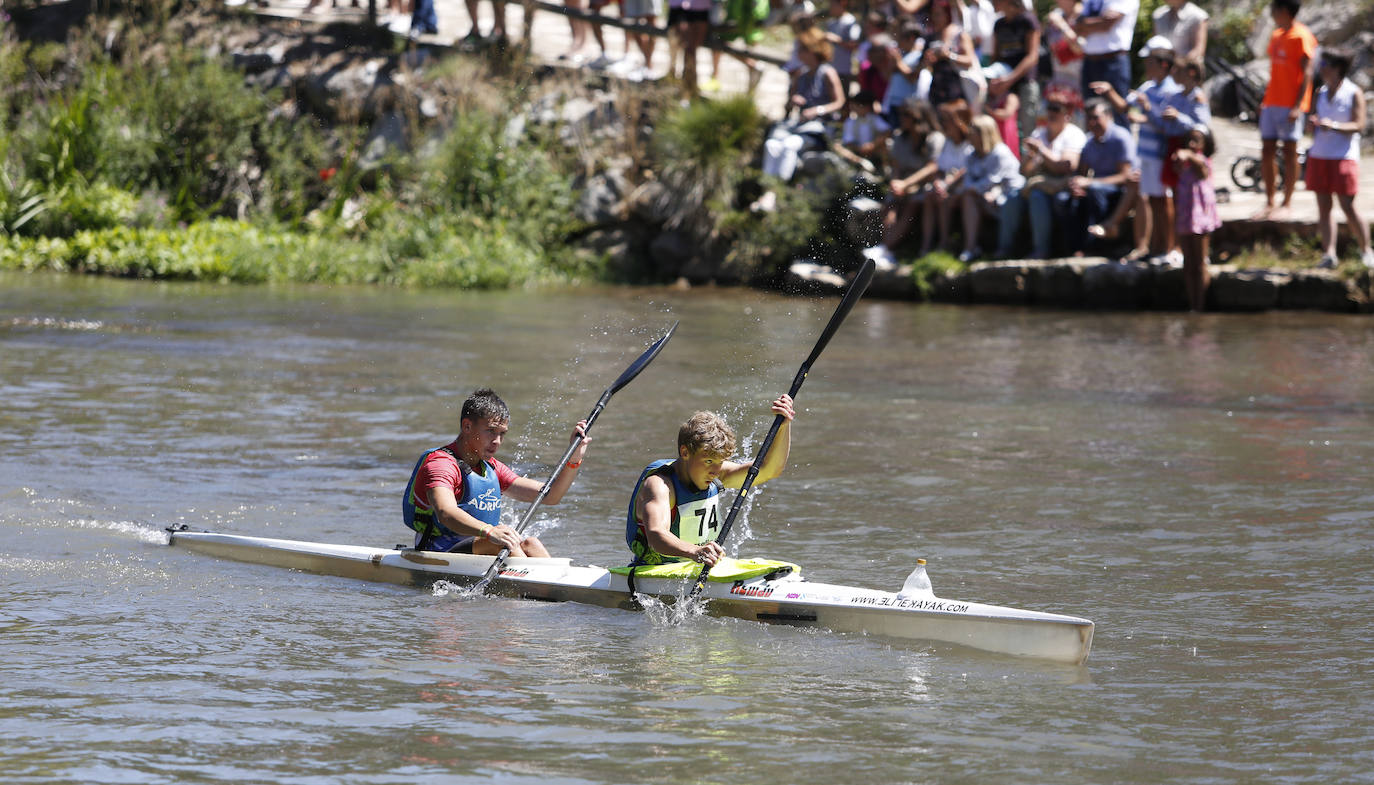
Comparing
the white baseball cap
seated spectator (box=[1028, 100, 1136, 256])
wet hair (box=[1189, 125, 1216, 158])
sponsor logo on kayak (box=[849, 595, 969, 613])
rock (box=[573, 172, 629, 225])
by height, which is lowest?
sponsor logo on kayak (box=[849, 595, 969, 613])

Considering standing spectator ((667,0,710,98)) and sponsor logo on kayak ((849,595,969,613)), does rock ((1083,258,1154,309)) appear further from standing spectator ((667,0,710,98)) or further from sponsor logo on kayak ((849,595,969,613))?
sponsor logo on kayak ((849,595,969,613))

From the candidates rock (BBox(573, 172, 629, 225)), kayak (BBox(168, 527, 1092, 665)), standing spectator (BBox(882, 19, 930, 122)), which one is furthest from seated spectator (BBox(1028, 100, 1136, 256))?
kayak (BBox(168, 527, 1092, 665))

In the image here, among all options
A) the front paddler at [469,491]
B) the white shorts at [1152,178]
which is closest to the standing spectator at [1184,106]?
the white shorts at [1152,178]

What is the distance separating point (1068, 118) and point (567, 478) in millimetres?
9938

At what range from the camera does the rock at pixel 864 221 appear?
58.0 feet

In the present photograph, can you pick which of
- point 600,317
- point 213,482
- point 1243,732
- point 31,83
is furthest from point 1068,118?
point 31,83

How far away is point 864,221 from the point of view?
18125 mm

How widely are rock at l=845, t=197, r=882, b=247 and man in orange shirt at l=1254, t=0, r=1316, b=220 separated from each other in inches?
157

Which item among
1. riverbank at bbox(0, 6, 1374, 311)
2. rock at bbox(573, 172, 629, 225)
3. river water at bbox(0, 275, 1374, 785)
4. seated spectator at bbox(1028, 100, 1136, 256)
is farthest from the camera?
rock at bbox(573, 172, 629, 225)

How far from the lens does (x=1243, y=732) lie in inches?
209

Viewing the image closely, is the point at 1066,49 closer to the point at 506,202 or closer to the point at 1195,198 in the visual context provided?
the point at 1195,198

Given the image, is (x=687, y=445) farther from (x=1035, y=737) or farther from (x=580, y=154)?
(x=580, y=154)

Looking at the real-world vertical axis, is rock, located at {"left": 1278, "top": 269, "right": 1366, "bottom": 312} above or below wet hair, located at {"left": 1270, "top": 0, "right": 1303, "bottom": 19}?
below

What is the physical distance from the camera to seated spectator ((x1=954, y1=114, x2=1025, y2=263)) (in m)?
16.2
